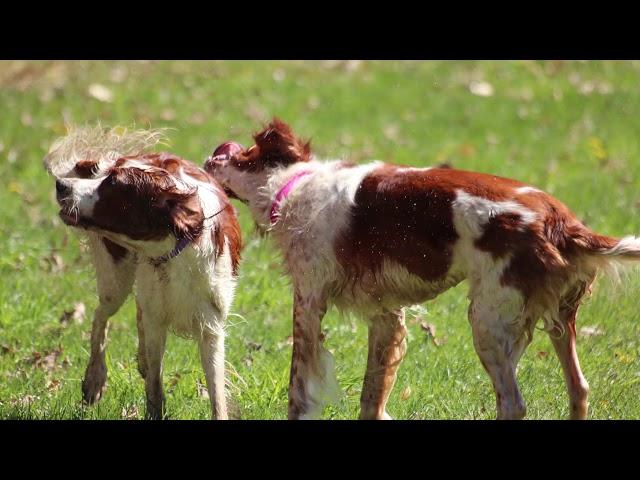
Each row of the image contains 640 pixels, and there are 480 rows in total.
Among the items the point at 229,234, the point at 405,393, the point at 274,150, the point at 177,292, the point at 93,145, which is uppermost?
the point at 274,150

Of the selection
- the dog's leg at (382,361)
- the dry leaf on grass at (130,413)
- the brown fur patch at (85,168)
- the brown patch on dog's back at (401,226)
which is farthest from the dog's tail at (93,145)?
the dog's leg at (382,361)

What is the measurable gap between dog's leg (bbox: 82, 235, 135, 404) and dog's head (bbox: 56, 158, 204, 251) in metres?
0.89

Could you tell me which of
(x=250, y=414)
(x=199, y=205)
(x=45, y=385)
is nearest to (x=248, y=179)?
(x=199, y=205)

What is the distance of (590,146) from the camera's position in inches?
488

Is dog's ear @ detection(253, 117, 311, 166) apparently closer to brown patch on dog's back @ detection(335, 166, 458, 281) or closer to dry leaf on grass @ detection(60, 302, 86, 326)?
brown patch on dog's back @ detection(335, 166, 458, 281)

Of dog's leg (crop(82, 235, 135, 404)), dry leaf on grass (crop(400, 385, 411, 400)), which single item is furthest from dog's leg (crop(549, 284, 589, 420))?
dog's leg (crop(82, 235, 135, 404))

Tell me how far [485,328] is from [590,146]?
7748mm

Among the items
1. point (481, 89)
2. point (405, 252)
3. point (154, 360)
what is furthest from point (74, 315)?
point (481, 89)

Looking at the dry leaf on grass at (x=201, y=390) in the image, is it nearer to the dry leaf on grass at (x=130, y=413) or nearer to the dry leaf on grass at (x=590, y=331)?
the dry leaf on grass at (x=130, y=413)

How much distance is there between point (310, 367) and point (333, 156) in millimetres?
5913

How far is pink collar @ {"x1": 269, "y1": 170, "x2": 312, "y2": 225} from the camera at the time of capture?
19.6 ft

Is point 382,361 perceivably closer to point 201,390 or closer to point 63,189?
point 201,390

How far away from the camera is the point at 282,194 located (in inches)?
237
